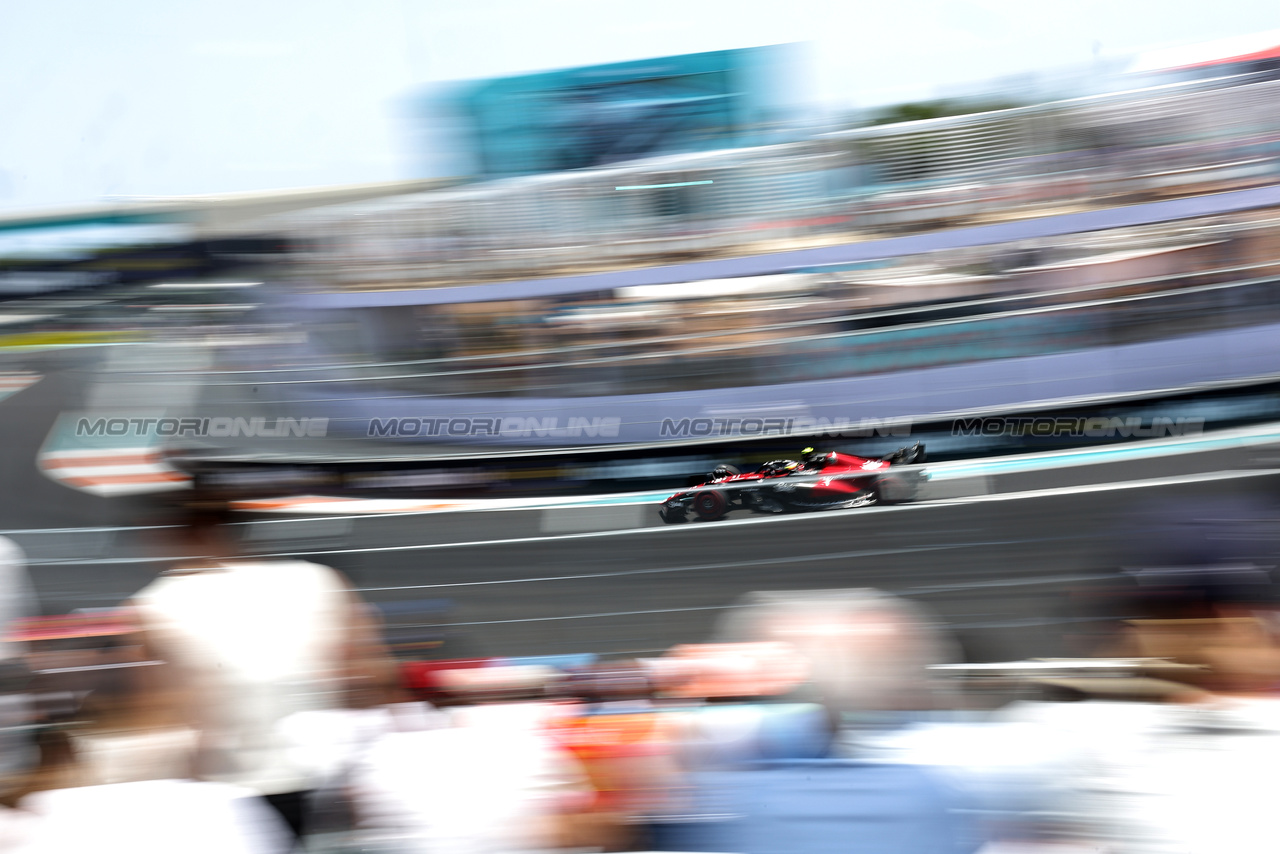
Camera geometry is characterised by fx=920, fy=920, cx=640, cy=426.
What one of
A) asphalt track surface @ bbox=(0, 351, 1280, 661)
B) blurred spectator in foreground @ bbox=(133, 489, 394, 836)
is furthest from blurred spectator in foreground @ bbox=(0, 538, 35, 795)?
asphalt track surface @ bbox=(0, 351, 1280, 661)

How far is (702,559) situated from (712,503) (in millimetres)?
847

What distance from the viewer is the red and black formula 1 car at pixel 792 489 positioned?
5.77 metres

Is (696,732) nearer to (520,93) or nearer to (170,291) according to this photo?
(520,93)

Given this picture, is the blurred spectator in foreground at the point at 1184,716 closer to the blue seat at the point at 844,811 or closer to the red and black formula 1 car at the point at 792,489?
the blue seat at the point at 844,811

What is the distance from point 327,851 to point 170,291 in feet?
57.9

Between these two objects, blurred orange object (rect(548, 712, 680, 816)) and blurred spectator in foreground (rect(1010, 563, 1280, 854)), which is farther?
blurred orange object (rect(548, 712, 680, 816))

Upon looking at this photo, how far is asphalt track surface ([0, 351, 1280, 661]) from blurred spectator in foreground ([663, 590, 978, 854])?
1.98 meters

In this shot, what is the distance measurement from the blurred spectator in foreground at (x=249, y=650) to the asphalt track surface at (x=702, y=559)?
2.25m

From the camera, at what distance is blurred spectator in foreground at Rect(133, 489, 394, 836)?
1465 mm

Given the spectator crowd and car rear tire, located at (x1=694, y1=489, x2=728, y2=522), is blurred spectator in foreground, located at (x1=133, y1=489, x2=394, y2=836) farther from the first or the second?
car rear tire, located at (x1=694, y1=489, x2=728, y2=522)

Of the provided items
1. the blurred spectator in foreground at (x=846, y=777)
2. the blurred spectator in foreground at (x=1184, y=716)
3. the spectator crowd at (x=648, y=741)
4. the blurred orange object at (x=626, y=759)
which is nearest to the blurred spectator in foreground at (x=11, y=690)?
the spectator crowd at (x=648, y=741)

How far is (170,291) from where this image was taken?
664 inches

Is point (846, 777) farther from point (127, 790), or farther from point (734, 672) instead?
point (127, 790)

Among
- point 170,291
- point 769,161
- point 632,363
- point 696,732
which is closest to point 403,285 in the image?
point 632,363
